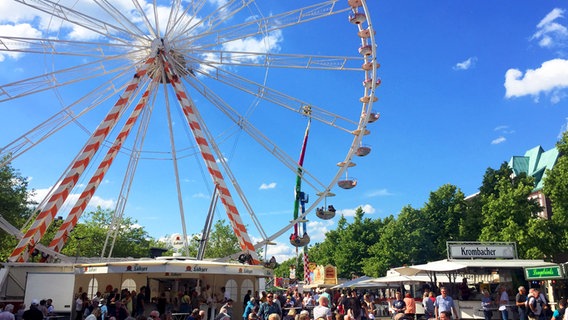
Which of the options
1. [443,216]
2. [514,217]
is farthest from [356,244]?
[514,217]

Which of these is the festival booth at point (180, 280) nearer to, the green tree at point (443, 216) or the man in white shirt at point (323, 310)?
the man in white shirt at point (323, 310)

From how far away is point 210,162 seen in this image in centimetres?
2450

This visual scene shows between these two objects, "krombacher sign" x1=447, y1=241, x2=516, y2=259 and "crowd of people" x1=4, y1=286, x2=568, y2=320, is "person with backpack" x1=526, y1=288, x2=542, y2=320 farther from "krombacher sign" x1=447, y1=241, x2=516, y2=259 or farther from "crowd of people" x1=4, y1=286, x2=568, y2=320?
"krombacher sign" x1=447, y1=241, x2=516, y2=259

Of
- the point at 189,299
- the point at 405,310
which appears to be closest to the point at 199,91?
the point at 189,299

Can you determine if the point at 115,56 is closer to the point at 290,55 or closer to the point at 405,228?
the point at 290,55

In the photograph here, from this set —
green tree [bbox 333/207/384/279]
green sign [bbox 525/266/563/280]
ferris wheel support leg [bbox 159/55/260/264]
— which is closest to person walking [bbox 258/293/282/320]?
ferris wheel support leg [bbox 159/55/260/264]

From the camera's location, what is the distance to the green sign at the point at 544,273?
799 inches

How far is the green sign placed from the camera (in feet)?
66.6

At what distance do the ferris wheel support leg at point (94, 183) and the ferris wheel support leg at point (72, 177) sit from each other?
814 mm

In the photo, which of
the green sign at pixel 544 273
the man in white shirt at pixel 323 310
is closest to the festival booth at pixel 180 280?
the man in white shirt at pixel 323 310

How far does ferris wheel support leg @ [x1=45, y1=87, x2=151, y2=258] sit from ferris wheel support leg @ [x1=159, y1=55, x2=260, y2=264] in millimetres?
1600

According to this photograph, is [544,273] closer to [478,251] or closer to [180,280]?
[478,251]

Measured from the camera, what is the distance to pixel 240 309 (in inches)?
896

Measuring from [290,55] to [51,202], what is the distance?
523 inches
